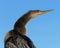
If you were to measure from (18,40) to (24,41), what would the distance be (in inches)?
2.0

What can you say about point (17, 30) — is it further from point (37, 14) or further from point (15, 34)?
point (37, 14)

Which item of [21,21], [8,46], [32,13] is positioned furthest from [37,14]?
[8,46]

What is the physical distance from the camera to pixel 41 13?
1.40 metres

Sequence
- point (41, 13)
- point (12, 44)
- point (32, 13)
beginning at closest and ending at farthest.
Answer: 1. point (12, 44)
2. point (32, 13)
3. point (41, 13)

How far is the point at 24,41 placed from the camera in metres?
1.21

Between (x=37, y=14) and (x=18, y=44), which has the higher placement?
(x=37, y=14)

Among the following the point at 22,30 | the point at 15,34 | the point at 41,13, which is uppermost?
the point at 41,13

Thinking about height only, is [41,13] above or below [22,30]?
above

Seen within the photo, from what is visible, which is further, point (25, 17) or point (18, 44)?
point (25, 17)

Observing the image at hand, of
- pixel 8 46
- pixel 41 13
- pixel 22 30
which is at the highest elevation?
pixel 41 13

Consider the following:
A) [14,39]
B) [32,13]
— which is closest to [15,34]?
[14,39]

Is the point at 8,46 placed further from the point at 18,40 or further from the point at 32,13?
the point at 32,13

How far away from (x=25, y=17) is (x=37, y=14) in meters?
0.11

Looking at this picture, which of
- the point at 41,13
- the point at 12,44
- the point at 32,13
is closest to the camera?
the point at 12,44
